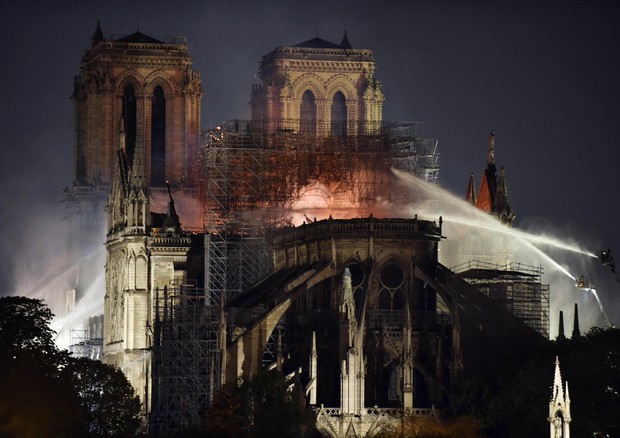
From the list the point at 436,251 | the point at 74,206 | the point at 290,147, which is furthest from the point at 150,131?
the point at 436,251

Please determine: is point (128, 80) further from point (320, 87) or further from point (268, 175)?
point (268, 175)

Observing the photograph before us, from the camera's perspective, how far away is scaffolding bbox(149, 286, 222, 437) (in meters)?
138

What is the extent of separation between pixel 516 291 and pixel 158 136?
35.6m

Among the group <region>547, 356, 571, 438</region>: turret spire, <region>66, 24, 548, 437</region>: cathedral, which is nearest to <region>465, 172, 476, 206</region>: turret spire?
<region>66, 24, 548, 437</region>: cathedral

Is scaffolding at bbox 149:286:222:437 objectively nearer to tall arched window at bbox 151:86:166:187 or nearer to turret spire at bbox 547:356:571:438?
turret spire at bbox 547:356:571:438

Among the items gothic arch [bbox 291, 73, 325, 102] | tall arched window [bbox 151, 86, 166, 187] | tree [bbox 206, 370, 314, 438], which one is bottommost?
tree [bbox 206, 370, 314, 438]

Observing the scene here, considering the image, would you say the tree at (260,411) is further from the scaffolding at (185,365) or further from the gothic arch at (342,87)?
the gothic arch at (342,87)

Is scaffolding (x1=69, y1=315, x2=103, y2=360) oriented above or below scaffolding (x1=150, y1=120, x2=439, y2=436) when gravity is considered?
below

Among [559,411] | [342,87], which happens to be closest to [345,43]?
[342,87]

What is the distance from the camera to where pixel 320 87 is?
17162 centimetres

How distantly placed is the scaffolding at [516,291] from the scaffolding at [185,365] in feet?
42.0

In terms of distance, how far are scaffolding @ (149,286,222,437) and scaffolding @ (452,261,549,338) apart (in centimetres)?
1280

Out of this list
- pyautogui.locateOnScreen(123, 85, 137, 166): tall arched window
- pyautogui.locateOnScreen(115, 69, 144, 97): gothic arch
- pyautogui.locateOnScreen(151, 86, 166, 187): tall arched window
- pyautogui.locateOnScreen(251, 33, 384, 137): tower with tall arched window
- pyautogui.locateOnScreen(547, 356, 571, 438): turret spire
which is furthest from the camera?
pyautogui.locateOnScreen(151, 86, 166, 187): tall arched window

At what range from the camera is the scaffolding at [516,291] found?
142750mm
